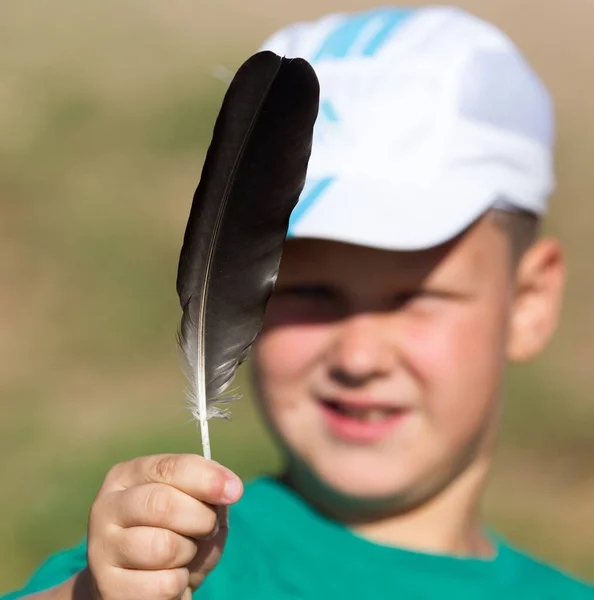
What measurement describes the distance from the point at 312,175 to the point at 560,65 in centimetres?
665

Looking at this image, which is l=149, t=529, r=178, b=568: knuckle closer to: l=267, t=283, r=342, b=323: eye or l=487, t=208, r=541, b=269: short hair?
l=267, t=283, r=342, b=323: eye

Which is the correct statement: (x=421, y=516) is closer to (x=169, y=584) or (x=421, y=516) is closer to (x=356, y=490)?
(x=356, y=490)

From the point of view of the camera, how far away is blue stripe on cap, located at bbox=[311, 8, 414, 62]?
1.78m

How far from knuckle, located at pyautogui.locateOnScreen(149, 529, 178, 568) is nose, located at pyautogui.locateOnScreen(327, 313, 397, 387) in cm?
55

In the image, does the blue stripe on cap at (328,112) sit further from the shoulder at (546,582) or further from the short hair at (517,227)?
the shoulder at (546,582)

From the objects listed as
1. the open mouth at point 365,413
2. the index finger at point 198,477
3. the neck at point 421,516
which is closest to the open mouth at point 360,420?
the open mouth at point 365,413

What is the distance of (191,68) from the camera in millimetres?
7527

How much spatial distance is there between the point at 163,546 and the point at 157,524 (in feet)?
0.09

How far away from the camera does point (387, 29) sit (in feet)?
5.92

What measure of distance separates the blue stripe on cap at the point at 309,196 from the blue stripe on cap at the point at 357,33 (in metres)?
0.22

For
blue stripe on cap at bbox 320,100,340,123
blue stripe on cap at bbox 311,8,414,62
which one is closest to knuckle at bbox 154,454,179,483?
blue stripe on cap at bbox 320,100,340,123

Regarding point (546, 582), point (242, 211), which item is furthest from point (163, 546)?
point (546, 582)

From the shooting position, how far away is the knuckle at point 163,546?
47.1 inches

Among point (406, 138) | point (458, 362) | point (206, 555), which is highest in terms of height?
point (406, 138)
